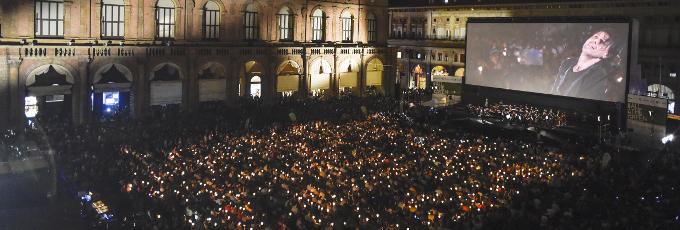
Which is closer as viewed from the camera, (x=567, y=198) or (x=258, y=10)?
(x=567, y=198)

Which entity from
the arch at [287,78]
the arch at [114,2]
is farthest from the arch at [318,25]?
the arch at [114,2]

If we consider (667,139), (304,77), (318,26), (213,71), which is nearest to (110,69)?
(213,71)

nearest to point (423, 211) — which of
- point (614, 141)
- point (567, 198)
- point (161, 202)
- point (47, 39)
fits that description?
point (567, 198)

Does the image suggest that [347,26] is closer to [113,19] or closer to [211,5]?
[211,5]

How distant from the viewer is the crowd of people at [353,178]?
2295 centimetres

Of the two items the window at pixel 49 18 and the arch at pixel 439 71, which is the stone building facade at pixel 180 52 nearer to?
the window at pixel 49 18

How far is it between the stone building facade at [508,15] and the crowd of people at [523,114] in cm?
601

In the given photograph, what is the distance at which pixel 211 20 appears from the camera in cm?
5016

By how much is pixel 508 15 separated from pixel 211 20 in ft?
117

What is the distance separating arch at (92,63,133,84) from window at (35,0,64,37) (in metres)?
3.59

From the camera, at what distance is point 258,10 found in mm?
53188

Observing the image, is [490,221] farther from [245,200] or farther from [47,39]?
[47,39]

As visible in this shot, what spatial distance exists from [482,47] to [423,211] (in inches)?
1468

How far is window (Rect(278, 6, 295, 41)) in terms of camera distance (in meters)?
55.4
